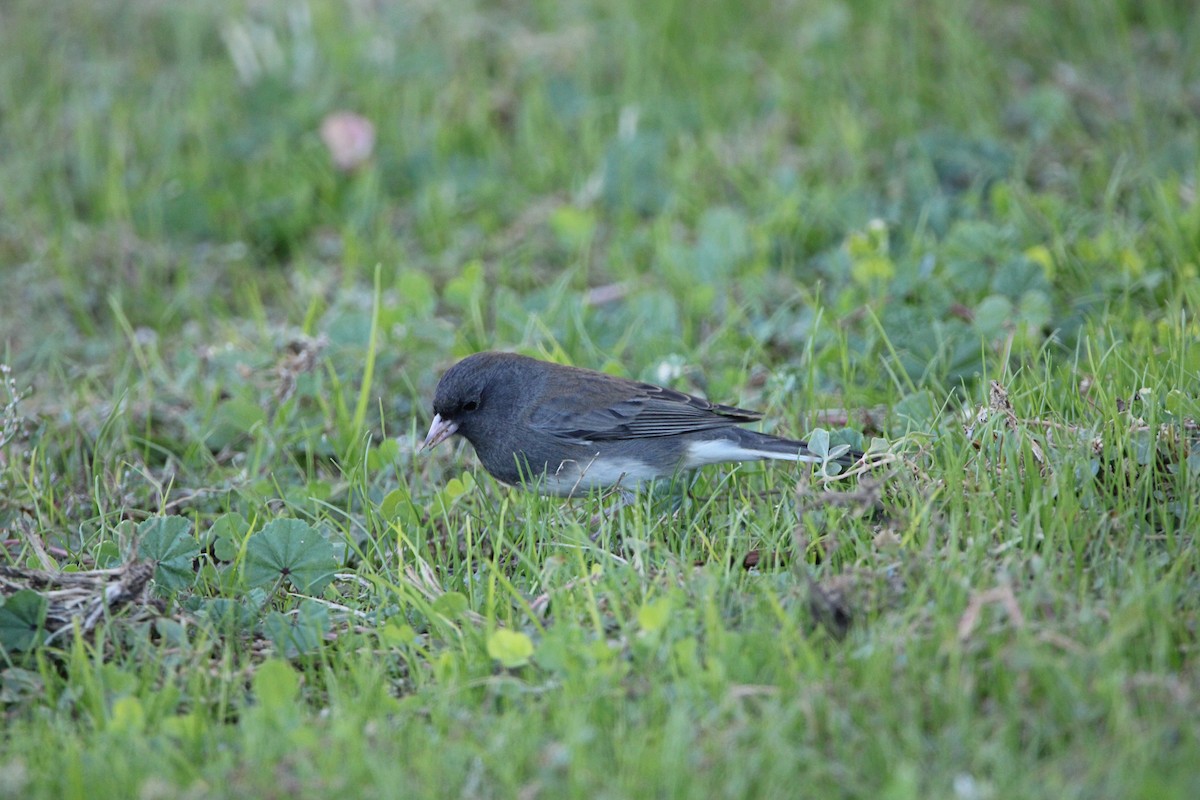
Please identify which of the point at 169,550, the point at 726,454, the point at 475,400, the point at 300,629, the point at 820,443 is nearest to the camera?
the point at 300,629

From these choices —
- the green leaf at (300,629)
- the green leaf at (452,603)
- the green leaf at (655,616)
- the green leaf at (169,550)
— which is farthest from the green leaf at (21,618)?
the green leaf at (655,616)

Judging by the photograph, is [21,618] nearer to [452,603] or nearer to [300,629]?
[300,629]

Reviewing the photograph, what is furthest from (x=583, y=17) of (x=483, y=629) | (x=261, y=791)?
(x=261, y=791)

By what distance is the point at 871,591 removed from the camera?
9.15 ft

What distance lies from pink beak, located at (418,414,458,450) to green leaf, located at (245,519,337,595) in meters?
0.62

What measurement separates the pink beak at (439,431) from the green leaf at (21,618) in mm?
1221

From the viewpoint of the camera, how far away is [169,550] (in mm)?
3260

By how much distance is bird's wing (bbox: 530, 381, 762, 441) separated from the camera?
378cm

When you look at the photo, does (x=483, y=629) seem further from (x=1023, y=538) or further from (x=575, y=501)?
(x=1023, y=538)

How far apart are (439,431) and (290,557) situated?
0.71m

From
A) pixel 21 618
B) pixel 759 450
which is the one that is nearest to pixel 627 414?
pixel 759 450

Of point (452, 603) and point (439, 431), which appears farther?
point (439, 431)

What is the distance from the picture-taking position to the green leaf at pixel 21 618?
2.90 meters

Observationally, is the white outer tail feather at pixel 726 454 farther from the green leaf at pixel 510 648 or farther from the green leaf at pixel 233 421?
the green leaf at pixel 233 421
